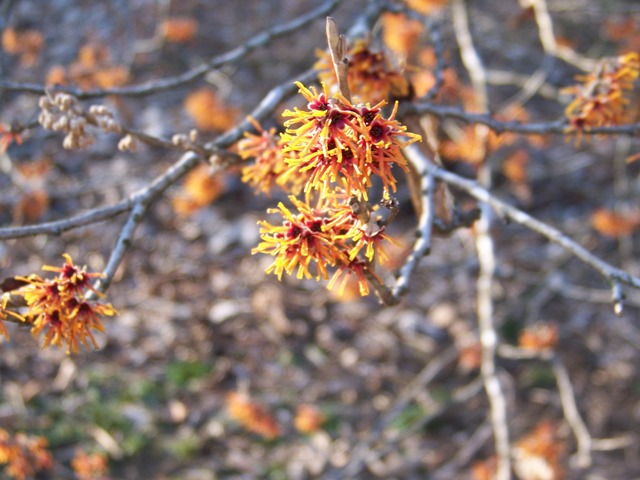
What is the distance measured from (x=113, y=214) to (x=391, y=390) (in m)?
2.87

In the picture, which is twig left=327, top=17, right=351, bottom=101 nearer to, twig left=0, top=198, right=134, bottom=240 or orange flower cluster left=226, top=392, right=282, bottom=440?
twig left=0, top=198, right=134, bottom=240

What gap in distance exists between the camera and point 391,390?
3986 millimetres

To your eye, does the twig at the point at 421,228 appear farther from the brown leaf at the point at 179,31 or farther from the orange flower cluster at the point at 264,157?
the brown leaf at the point at 179,31

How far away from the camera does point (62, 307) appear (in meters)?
1.30

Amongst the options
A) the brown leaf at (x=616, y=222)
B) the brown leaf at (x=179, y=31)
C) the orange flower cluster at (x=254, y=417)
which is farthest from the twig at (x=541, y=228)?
the brown leaf at (x=179, y=31)

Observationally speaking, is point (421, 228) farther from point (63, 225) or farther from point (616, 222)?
point (616, 222)

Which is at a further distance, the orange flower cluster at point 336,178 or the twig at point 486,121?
the twig at point 486,121

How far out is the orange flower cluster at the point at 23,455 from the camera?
9.54 ft

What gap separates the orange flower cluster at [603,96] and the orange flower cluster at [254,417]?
254 centimetres

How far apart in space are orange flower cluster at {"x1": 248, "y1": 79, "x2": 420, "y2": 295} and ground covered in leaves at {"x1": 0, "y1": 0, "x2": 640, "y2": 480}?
2.14 m

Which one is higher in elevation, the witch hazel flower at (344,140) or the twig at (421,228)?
the twig at (421,228)

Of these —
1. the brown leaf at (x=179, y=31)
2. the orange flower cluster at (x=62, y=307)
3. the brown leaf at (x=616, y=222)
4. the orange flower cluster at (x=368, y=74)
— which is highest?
the brown leaf at (x=179, y=31)

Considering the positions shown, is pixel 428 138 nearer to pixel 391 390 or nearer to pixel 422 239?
pixel 422 239

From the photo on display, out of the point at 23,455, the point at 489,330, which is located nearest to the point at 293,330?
the point at 489,330
